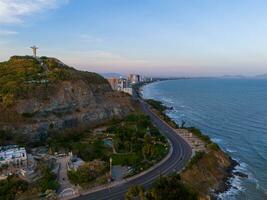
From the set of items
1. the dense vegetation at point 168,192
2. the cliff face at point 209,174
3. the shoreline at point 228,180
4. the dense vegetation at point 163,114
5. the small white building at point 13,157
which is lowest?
the shoreline at point 228,180

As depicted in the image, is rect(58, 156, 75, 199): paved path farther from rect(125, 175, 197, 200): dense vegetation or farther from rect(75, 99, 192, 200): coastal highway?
rect(125, 175, 197, 200): dense vegetation

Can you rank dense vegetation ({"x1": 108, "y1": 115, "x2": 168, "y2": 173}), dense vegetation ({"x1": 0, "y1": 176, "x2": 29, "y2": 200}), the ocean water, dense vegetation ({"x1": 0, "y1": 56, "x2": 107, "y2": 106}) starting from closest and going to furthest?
dense vegetation ({"x1": 0, "y1": 176, "x2": 29, "y2": 200})
the ocean water
dense vegetation ({"x1": 108, "y1": 115, "x2": 168, "y2": 173})
dense vegetation ({"x1": 0, "y1": 56, "x2": 107, "y2": 106})

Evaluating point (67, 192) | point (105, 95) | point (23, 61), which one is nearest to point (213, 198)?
point (67, 192)

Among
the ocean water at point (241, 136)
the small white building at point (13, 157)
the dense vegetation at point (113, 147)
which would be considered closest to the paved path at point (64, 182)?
the dense vegetation at point (113, 147)

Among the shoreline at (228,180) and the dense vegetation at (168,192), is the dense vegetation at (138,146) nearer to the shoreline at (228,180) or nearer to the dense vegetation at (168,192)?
the shoreline at (228,180)

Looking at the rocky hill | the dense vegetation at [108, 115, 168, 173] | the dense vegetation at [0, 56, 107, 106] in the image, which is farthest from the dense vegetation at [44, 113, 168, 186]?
the dense vegetation at [0, 56, 107, 106]

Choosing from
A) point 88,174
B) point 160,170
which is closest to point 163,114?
point 160,170

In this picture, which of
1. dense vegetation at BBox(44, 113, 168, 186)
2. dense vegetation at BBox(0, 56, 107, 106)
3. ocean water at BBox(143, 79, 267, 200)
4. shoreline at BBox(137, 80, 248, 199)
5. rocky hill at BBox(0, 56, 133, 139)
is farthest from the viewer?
dense vegetation at BBox(0, 56, 107, 106)

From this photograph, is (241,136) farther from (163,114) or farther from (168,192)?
(168,192)
